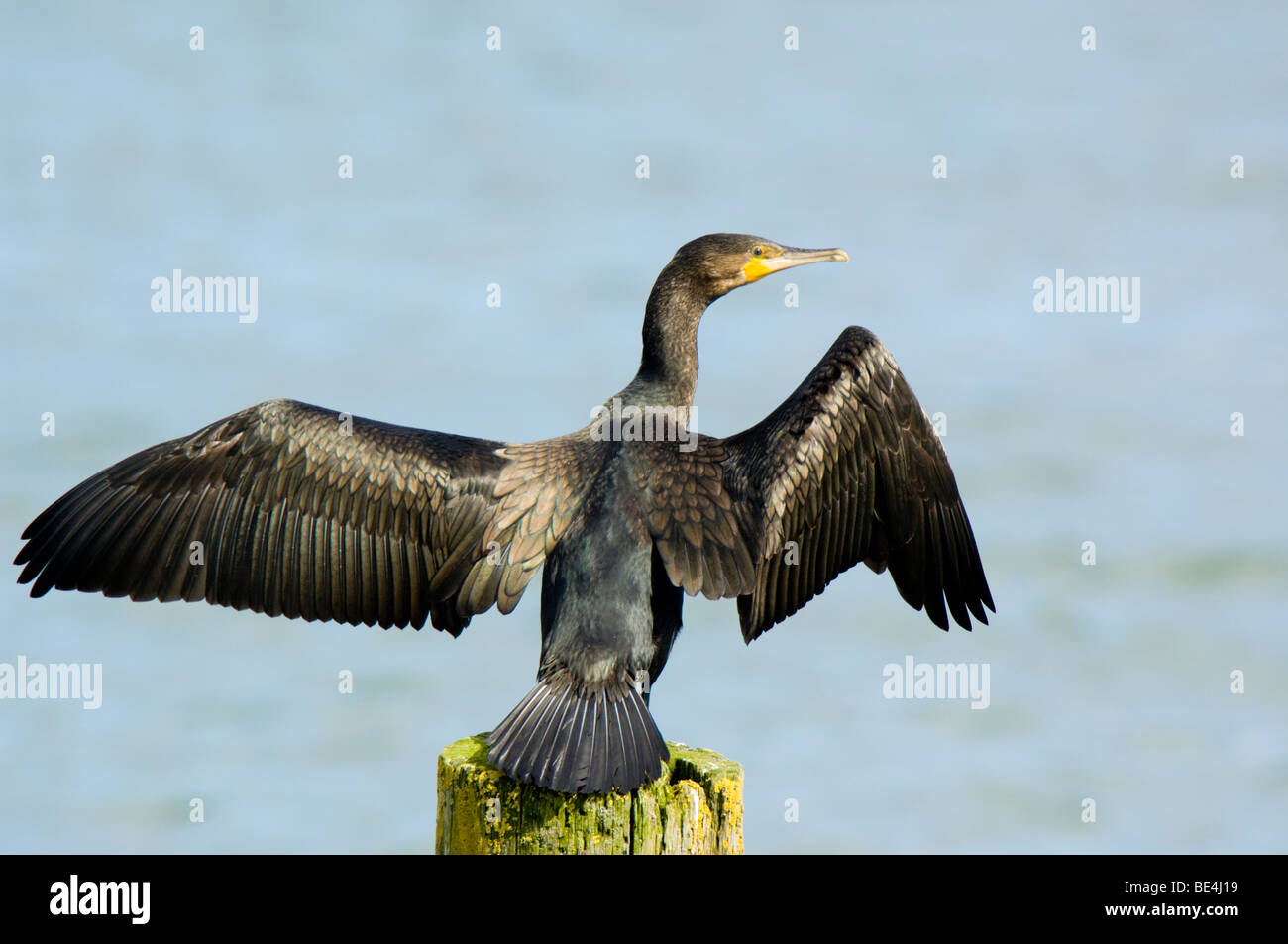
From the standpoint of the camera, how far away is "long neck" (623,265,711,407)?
6.52m

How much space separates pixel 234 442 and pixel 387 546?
0.79 meters

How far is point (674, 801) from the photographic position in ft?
15.8

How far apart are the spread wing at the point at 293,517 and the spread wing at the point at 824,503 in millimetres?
551

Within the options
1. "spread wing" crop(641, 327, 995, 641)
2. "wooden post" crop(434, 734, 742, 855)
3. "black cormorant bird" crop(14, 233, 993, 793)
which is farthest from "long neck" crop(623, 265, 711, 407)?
"wooden post" crop(434, 734, 742, 855)

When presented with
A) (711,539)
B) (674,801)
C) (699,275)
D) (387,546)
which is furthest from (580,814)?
(699,275)

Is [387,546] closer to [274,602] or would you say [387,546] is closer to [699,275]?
[274,602]

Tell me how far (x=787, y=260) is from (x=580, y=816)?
3104 mm

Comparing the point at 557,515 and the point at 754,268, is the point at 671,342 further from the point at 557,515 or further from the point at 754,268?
the point at 557,515

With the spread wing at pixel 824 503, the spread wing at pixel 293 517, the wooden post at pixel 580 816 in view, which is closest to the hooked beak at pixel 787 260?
the spread wing at pixel 824 503

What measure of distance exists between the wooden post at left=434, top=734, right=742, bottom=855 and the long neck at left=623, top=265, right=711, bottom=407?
204 centimetres

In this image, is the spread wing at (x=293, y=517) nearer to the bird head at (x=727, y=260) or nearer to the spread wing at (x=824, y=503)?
the spread wing at (x=824, y=503)

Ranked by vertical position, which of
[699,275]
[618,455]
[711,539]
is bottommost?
[711,539]

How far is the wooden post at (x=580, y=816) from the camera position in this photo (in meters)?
4.71

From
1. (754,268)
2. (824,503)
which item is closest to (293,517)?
(824,503)
